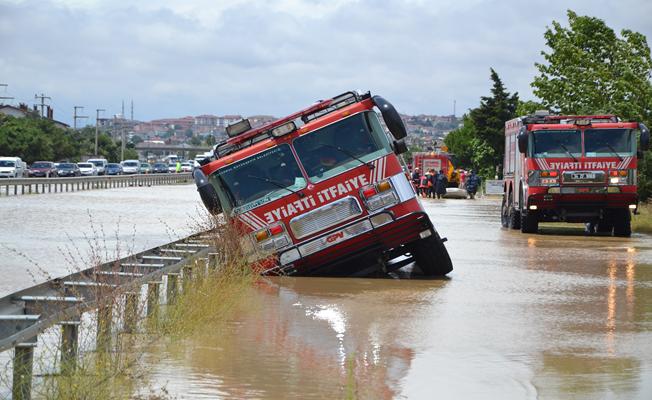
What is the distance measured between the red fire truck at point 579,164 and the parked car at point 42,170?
6573 centimetres

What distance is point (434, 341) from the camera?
40.4 ft

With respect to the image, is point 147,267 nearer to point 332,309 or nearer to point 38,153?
point 332,309

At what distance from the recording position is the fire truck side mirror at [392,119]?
17172mm

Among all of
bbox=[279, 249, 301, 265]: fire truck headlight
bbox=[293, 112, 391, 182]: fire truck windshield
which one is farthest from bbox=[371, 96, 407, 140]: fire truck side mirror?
bbox=[279, 249, 301, 265]: fire truck headlight

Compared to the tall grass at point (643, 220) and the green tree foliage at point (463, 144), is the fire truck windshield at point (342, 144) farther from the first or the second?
the green tree foliage at point (463, 144)

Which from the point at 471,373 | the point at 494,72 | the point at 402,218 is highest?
the point at 494,72

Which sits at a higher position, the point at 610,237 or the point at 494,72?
the point at 494,72

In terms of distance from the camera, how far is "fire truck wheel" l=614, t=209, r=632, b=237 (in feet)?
96.2

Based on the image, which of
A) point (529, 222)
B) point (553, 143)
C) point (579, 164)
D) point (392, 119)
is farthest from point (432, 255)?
point (529, 222)

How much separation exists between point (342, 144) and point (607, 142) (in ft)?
39.0

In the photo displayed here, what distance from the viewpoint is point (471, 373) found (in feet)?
34.3

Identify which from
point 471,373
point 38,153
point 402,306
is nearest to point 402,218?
point 402,306

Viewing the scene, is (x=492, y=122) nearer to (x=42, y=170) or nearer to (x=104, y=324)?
(x=42, y=170)

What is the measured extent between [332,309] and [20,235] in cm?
1610
